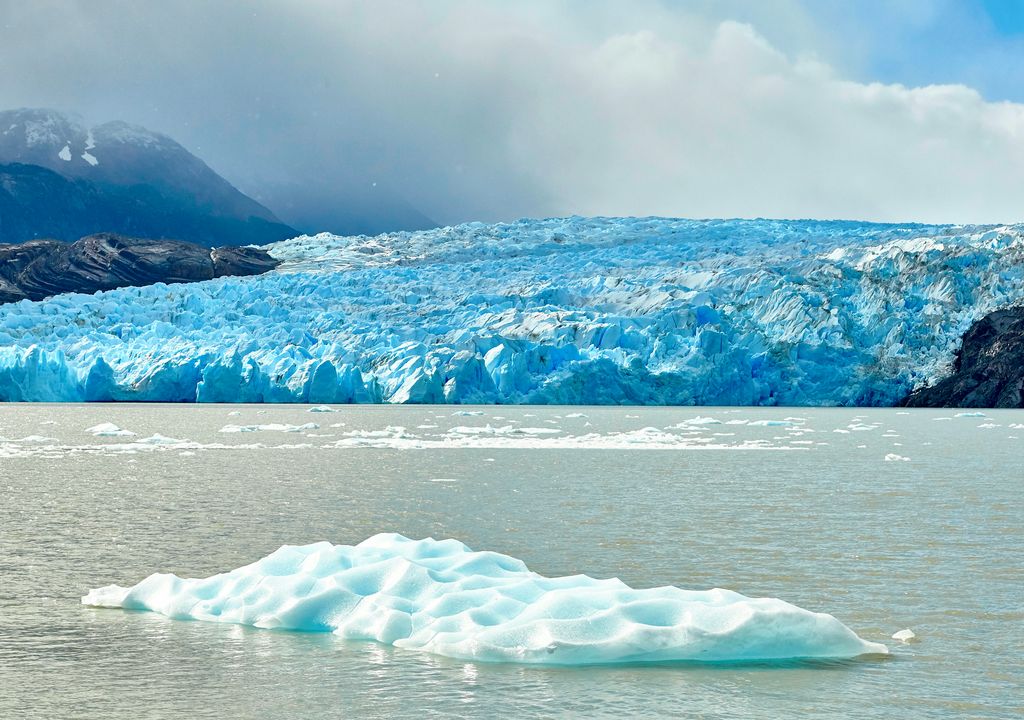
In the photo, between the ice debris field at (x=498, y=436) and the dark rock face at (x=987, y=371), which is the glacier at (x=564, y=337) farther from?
the ice debris field at (x=498, y=436)

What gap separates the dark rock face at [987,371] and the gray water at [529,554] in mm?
Answer: 24349

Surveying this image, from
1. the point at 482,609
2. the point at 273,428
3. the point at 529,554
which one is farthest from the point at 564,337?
the point at 482,609

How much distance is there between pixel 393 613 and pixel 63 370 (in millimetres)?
40519

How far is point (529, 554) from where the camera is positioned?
8.42 meters

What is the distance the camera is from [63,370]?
4238cm

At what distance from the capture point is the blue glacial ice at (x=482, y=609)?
5.20m

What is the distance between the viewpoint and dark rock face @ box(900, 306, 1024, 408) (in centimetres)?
4453

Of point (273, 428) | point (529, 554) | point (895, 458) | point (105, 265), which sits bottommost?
point (529, 554)

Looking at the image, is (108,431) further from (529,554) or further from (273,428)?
(529,554)

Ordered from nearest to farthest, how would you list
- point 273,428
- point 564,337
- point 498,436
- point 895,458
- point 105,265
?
point 895,458 → point 498,436 → point 273,428 → point 564,337 → point 105,265

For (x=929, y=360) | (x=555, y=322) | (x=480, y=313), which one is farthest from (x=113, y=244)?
(x=929, y=360)

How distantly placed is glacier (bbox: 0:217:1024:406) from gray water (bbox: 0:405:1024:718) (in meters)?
20.9

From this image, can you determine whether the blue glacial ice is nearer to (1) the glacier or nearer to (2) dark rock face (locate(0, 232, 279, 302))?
(1) the glacier

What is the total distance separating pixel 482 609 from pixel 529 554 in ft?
9.24
